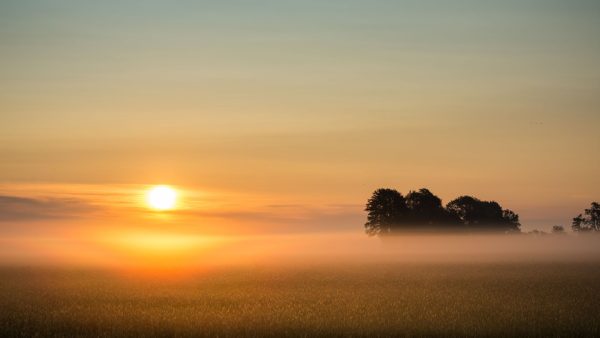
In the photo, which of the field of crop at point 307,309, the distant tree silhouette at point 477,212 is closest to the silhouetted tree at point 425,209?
the distant tree silhouette at point 477,212

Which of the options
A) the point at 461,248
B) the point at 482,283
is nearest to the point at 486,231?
the point at 461,248

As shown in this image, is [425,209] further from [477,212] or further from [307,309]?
[307,309]

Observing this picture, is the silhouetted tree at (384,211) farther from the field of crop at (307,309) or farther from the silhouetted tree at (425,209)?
the field of crop at (307,309)

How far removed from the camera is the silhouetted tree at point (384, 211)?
108 meters

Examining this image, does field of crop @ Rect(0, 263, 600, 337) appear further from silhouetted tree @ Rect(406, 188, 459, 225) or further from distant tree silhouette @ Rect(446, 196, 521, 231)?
distant tree silhouette @ Rect(446, 196, 521, 231)

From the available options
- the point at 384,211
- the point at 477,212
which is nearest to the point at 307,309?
the point at 384,211

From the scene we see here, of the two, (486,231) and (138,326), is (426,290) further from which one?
(486,231)

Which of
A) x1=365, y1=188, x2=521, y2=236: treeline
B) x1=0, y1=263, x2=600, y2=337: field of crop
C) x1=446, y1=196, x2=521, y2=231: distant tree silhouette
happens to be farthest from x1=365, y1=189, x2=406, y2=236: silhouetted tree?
x1=0, y1=263, x2=600, y2=337: field of crop

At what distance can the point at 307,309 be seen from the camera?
29922mm

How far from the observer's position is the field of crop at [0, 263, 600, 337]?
24.5 m

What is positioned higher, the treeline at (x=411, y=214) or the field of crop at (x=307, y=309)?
the treeline at (x=411, y=214)

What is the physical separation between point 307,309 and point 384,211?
79.7m

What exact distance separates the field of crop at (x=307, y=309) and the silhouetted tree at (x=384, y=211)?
6066cm

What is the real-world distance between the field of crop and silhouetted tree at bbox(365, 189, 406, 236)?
199ft
